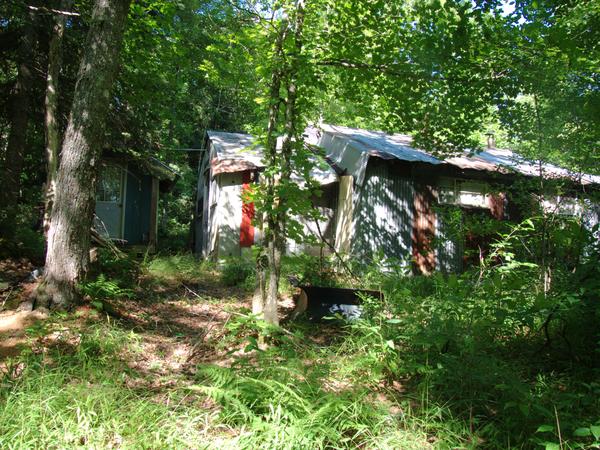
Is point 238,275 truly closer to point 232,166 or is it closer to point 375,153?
point 232,166

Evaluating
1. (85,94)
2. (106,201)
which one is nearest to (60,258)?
(85,94)

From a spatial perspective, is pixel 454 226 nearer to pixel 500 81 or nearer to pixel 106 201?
pixel 500 81

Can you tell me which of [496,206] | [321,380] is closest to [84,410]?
[321,380]

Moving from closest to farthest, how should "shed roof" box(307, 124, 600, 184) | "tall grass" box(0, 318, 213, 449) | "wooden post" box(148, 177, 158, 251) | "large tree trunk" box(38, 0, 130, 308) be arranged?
1. "tall grass" box(0, 318, 213, 449)
2. "large tree trunk" box(38, 0, 130, 308)
3. "shed roof" box(307, 124, 600, 184)
4. "wooden post" box(148, 177, 158, 251)

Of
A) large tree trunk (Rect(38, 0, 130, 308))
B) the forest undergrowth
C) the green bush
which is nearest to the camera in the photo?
the forest undergrowth

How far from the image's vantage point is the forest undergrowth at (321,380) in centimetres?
300

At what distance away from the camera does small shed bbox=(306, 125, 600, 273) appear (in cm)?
1088

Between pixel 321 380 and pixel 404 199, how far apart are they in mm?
8187

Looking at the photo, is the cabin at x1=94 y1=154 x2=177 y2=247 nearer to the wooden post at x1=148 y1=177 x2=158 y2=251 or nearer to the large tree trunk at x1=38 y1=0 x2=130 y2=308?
the wooden post at x1=148 y1=177 x2=158 y2=251

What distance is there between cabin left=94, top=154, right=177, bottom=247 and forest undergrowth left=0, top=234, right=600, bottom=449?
776 centimetres

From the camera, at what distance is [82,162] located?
5.30 meters

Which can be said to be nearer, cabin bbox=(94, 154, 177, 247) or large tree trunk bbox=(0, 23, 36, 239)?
large tree trunk bbox=(0, 23, 36, 239)

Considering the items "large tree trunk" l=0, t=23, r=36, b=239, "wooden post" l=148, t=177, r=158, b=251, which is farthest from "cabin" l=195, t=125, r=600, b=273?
"large tree trunk" l=0, t=23, r=36, b=239

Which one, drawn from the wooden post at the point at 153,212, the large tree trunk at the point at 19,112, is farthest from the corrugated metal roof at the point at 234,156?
the large tree trunk at the point at 19,112
